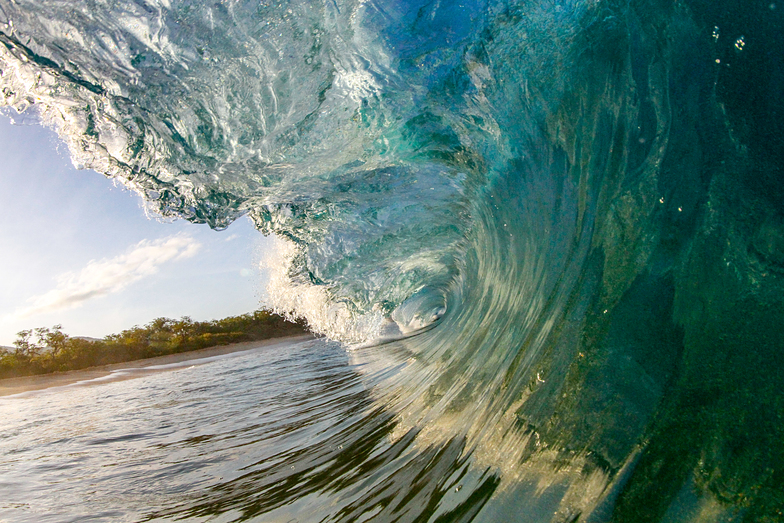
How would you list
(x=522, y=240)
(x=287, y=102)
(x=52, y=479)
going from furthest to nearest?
1. (x=52, y=479)
2. (x=522, y=240)
3. (x=287, y=102)

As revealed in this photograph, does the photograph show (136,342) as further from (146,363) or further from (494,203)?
(494,203)

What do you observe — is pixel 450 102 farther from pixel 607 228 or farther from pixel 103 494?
pixel 103 494

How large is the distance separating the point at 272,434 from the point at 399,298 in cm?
415

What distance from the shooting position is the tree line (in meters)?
27.4

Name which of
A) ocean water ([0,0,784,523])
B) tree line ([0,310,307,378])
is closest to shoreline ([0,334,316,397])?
tree line ([0,310,307,378])

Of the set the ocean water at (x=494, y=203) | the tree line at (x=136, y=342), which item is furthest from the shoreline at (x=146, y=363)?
the ocean water at (x=494, y=203)

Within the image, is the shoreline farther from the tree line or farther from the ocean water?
the ocean water

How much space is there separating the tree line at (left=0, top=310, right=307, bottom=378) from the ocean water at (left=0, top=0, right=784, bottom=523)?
2993 cm

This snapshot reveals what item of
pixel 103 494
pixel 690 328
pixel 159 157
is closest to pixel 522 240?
pixel 690 328

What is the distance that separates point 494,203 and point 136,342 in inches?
1330

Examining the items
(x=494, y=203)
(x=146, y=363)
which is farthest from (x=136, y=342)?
(x=494, y=203)

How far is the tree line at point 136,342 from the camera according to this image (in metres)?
27.4

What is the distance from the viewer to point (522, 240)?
124 inches

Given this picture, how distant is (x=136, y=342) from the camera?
30484 millimetres
